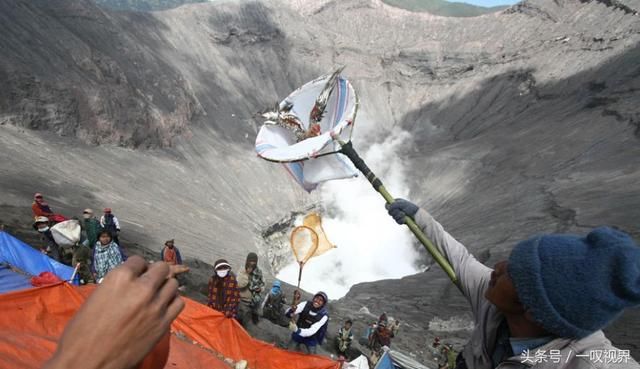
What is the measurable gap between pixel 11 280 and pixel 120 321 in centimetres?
689

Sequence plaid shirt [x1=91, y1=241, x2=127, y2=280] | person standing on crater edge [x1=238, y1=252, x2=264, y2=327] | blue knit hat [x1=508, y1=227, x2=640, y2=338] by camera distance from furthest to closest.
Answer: person standing on crater edge [x1=238, y1=252, x2=264, y2=327] → plaid shirt [x1=91, y1=241, x2=127, y2=280] → blue knit hat [x1=508, y1=227, x2=640, y2=338]

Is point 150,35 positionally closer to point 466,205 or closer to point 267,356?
point 466,205

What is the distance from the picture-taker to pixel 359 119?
53.0m

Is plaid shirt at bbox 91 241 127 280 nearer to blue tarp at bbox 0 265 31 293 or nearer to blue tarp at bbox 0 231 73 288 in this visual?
blue tarp at bbox 0 231 73 288

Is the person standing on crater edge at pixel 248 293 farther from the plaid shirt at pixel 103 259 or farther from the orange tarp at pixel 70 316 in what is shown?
the plaid shirt at pixel 103 259

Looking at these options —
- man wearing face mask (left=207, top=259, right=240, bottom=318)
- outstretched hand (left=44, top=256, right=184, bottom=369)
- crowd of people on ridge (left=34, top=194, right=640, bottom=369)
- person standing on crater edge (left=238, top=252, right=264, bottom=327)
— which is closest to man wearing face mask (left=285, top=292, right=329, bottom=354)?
man wearing face mask (left=207, top=259, right=240, bottom=318)

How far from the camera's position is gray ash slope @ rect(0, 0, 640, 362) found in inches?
821

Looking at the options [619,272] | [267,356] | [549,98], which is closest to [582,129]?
[549,98]

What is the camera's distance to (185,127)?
3491 cm

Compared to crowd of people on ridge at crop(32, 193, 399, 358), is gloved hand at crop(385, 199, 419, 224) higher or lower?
higher

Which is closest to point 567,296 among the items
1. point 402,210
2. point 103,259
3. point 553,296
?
point 553,296

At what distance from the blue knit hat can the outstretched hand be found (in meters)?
1.37

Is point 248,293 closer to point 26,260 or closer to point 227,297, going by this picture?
point 227,297

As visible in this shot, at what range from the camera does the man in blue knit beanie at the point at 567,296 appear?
1.54m
